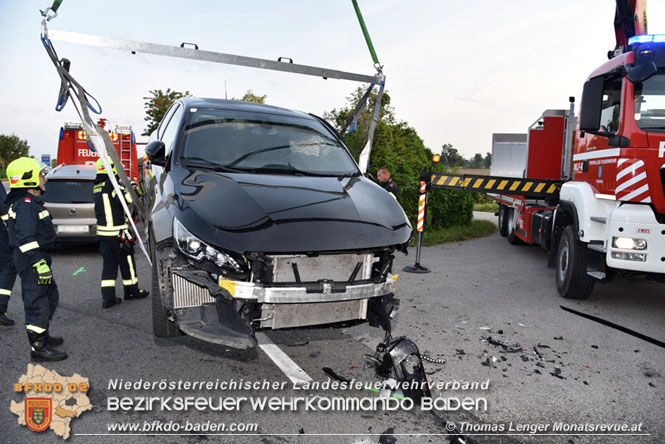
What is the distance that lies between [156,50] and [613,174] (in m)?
5.28

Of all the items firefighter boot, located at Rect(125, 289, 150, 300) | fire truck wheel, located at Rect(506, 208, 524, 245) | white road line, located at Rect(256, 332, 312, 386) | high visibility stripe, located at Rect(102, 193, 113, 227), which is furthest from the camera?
fire truck wheel, located at Rect(506, 208, 524, 245)

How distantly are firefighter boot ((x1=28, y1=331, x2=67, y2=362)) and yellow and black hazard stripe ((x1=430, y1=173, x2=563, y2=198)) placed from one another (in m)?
6.28

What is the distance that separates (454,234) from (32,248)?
1033 cm

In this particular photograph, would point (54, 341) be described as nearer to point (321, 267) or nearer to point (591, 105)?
point (321, 267)

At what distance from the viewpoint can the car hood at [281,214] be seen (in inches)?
120

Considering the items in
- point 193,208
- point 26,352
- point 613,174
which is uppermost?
point 613,174

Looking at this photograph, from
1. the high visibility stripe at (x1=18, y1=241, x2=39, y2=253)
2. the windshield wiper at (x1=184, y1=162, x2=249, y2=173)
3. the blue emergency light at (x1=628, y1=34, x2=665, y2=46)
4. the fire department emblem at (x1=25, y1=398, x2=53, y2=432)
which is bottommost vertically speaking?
the fire department emblem at (x1=25, y1=398, x2=53, y2=432)

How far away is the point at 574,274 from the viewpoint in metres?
6.34

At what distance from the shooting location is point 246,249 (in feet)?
9.78

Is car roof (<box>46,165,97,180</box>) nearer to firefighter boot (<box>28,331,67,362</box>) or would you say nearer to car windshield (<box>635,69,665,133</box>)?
firefighter boot (<box>28,331,67,362</box>)

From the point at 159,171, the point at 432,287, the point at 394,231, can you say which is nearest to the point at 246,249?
the point at 394,231

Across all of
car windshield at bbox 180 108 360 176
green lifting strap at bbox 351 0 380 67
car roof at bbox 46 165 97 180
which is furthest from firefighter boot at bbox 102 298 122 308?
green lifting strap at bbox 351 0 380 67

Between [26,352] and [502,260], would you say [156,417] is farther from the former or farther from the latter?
[502,260]

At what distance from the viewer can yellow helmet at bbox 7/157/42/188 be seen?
4105 millimetres
